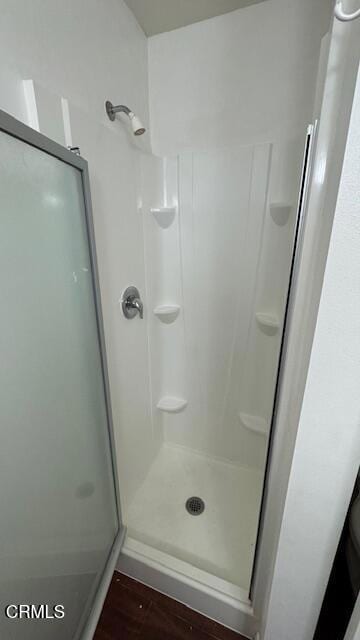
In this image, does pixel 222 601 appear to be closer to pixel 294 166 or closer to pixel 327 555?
pixel 327 555

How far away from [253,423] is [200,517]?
558mm

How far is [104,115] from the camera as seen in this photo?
3.06 feet

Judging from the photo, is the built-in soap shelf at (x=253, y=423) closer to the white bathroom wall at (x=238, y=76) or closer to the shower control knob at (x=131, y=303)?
the shower control knob at (x=131, y=303)

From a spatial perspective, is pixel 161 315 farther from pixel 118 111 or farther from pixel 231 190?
pixel 118 111

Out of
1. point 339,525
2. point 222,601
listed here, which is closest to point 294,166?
point 339,525

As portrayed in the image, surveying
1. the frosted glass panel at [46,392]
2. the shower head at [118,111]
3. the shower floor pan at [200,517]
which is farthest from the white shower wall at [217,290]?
the frosted glass panel at [46,392]

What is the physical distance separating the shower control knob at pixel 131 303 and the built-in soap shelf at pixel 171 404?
69cm

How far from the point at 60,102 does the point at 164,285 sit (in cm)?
88

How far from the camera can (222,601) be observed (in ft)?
3.16

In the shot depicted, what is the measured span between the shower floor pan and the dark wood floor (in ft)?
0.50

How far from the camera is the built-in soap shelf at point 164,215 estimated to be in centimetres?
129

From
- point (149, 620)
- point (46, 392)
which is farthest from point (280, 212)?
point (149, 620)

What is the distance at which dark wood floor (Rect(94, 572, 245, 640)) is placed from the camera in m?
0.99

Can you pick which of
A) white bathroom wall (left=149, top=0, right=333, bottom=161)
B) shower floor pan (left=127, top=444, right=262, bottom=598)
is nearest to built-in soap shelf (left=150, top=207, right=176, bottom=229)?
white bathroom wall (left=149, top=0, right=333, bottom=161)
